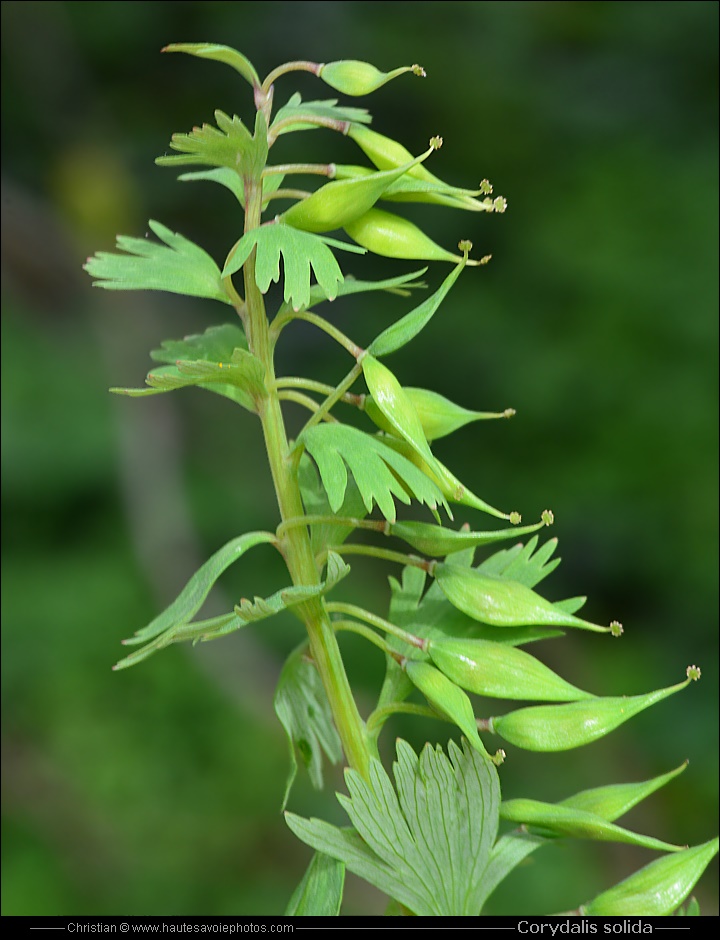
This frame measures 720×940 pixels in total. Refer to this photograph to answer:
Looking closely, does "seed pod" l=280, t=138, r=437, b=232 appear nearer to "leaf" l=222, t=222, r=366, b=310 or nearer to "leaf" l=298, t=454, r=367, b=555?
"leaf" l=222, t=222, r=366, b=310

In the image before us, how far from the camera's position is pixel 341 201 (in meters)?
0.36

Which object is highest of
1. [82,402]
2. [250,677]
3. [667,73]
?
[667,73]

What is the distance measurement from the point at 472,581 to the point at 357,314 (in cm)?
242

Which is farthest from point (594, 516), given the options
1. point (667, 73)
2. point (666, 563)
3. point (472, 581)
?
point (472, 581)

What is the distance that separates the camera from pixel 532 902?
1.63 meters

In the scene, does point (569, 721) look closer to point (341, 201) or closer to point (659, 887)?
point (659, 887)

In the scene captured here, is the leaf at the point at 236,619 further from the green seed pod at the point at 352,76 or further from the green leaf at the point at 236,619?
the green seed pod at the point at 352,76

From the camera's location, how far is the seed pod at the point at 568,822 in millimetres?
344

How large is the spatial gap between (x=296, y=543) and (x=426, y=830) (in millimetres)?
127

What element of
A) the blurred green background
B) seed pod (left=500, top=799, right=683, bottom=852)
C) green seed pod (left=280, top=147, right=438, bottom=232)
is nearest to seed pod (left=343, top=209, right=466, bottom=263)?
green seed pod (left=280, top=147, right=438, bottom=232)

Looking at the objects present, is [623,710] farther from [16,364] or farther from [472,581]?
[16,364]

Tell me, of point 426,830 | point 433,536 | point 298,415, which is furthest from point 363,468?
point 298,415

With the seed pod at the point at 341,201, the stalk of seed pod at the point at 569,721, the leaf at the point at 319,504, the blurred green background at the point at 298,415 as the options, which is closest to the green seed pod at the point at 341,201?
the seed pod at the point at 341,201

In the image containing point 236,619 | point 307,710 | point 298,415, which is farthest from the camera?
point 298,415
